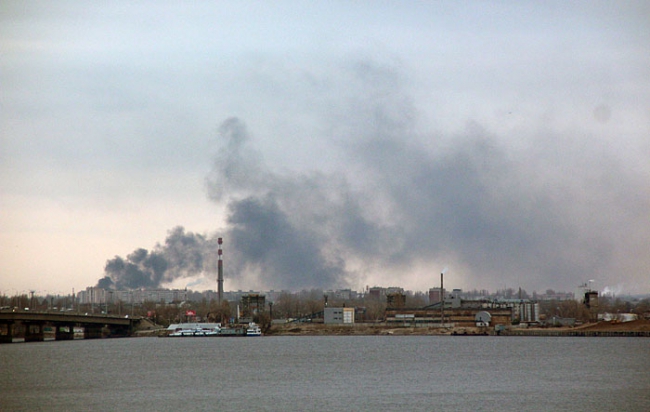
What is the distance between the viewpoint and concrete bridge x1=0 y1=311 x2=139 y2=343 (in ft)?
381

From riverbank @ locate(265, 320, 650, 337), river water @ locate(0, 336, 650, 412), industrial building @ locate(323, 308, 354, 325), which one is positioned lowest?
riverbank @ locate(265, 320, 650, 337)

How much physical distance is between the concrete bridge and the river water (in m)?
28.9

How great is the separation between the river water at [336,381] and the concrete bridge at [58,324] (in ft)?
94.9

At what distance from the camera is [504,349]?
93.8m

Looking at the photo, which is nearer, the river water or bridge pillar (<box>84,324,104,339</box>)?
the river water

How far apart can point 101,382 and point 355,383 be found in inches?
670

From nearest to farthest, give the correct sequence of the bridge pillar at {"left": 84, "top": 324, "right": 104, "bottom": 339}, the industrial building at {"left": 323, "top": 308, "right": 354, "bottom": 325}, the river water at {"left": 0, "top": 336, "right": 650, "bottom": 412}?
the river water at {"left": 0, "top": 336, "right": 650, "bottom": 412} < the bridge pillar at {"left": 84, "top": 324, "right": 104, "bottom": 339} < the industrial building at {"left": 323, "top": 308, "right": 354, "bottom": 325}

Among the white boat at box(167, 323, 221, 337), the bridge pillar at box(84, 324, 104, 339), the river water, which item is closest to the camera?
the river water

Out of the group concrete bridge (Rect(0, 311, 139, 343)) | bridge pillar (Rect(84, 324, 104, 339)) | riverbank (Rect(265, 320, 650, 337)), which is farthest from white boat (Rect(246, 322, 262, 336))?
bridge pillar (Rect(84, 324, 104, 339))

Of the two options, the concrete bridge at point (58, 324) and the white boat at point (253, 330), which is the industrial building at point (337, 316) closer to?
the white boat at point (253, 330)

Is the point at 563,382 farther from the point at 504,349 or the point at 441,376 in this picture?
the point at 504,349

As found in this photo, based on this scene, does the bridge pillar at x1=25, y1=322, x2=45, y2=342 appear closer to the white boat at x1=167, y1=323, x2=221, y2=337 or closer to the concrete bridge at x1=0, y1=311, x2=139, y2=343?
the concrete bridge at x1=0, y1=311, x2=139, y2=343

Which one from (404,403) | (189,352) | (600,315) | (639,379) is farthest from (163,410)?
(600,315)

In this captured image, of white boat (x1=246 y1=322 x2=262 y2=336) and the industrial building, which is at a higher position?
the industrial building
